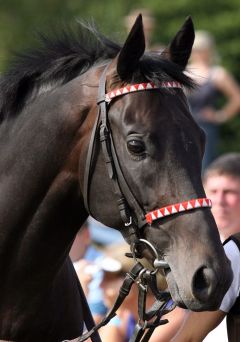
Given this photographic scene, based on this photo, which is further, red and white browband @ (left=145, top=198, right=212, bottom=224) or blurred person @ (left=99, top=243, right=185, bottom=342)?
blurred person @ (left=99, top=243, right=185, bottom=342)

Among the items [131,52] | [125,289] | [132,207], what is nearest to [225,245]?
[125,289]

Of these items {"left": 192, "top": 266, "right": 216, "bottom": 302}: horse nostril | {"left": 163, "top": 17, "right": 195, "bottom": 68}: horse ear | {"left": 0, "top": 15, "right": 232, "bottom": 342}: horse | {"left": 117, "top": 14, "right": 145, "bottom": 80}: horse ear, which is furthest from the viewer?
{"left": 163, "top": 17, "right": 195, "bottom": 68}: horse ear

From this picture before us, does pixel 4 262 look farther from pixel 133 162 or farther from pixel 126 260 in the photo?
pixel 126 260

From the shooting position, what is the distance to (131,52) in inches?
162

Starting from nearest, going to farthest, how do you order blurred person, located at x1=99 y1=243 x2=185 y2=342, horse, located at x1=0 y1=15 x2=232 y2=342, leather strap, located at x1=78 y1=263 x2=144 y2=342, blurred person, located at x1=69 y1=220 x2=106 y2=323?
1. horse, located at x1=0 y1=15 x2=232 y2=342
2. leather strap, located at x1=78 y1=263 x2=144 y2=342
3. blurred person, located at x1=99 y1=243 x2=185 y2=342
4. blurred person, located at x1=69 y1=220 x2=106 y2=323

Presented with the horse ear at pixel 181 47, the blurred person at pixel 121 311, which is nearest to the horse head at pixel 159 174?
the horse ear at pixel 181 47

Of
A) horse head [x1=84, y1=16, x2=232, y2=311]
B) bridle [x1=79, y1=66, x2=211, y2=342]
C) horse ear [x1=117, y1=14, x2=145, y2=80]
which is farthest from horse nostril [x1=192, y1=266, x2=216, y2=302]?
horse ear [x1=117, y1=14, x2=145, y2=80]

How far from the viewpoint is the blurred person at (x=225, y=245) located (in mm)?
4480

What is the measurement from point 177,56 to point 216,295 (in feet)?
3.91

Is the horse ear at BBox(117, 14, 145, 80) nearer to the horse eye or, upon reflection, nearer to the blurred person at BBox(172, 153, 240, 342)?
the horse eye

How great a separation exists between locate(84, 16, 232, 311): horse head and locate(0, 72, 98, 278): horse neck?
152 millimetres

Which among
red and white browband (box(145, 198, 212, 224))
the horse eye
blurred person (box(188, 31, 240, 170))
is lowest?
red and white browband (box(145, 198, 212, 224))

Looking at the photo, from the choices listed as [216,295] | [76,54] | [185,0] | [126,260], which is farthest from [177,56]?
[185,0]

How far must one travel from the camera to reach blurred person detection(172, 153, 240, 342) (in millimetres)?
4480
